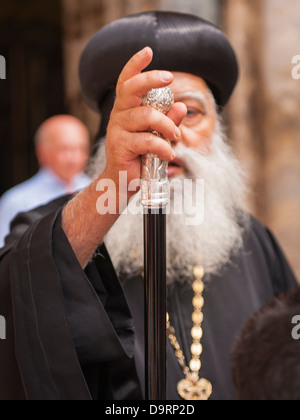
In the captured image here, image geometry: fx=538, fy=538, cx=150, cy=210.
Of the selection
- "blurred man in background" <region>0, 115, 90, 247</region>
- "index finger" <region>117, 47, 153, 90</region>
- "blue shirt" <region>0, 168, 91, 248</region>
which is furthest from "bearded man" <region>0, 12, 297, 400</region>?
"blurred man in background" <region>0, 115, 90, 247</region>

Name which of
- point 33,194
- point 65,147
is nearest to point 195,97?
point 33,194

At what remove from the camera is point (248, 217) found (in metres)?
2.33

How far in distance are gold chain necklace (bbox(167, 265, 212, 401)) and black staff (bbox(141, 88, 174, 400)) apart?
2.31ft

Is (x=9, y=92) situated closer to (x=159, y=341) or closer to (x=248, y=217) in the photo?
(x=248, y=217)

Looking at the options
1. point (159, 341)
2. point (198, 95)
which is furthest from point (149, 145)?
point (198, 95)

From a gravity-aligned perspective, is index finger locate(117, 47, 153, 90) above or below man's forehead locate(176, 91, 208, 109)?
below

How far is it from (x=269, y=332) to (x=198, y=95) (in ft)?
3.95

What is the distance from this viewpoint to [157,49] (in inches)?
72.9

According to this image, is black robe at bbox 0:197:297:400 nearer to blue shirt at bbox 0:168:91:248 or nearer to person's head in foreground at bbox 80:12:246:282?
person's head in foreground at bbox 80:12:246:282

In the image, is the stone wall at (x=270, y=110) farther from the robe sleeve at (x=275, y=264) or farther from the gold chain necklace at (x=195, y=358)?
the gold chain necklace at (x=195, y=358)

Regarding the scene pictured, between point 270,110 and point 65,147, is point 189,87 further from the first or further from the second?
point 65,147

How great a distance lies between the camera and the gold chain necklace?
5.88 feet

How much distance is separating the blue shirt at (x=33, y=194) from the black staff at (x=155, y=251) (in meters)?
3.11
